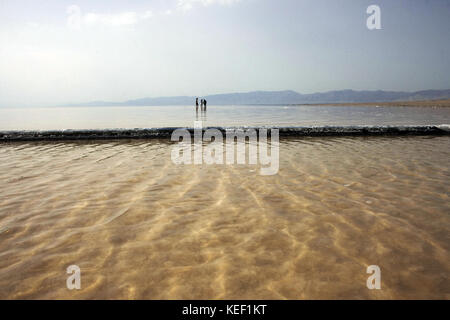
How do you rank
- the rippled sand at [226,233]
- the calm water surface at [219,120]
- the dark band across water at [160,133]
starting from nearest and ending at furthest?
the rippled sand at [226,233], the dark band across water at [160,133], the calm water surface at [219,120]

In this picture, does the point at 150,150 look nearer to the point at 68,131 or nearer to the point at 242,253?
the point at 68,131

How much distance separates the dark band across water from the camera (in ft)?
31.1

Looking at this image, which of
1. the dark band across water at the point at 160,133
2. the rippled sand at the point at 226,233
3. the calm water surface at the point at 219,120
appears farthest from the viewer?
the calm water surface at the point at 219,120

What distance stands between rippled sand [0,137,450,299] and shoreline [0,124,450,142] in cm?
514

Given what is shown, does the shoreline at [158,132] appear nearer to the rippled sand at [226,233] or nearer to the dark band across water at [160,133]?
the dark band across water at [160,133]

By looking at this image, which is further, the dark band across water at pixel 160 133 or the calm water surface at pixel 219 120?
the calm water surface at pixel 219 120

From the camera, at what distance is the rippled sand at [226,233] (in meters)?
1.86

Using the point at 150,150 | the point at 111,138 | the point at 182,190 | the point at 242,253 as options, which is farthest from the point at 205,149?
the point at 242,253

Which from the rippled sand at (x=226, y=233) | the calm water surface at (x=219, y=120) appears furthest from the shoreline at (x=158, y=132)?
the calm water surface at (x=219, y=120)

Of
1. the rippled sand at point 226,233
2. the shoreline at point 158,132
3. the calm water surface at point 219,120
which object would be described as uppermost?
the calm water surface at point 219,120

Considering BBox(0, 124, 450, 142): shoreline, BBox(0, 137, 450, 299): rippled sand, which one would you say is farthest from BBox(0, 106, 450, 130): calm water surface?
BBox(0, 137, 450, 299): rippled sand

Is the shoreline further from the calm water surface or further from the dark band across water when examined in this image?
the calm water surface

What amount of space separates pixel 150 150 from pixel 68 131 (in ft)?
15.9

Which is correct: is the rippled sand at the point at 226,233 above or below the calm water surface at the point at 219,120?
below
